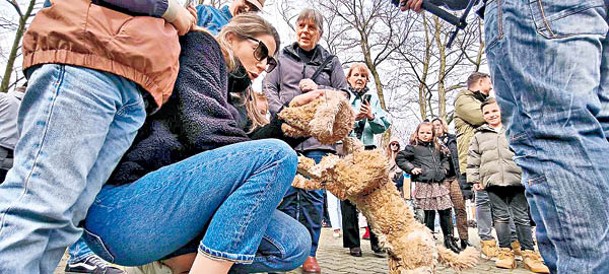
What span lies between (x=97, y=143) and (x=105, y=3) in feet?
1.24

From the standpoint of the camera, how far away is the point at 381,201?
6.25 ft

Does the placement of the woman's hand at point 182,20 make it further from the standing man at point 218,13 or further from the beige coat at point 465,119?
the beige coat at point 465,119

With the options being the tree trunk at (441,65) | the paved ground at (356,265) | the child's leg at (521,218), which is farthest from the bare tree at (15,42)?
the tree trunk at (441,65)

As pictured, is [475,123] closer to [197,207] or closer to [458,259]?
[458,259]

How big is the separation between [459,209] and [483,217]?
497 millimetres

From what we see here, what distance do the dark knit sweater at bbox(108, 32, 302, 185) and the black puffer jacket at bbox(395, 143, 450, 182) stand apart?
4.24m

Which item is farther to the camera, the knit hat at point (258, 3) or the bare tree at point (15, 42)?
the bare tree at point (15, 42)

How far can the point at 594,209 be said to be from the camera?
53.0 inches

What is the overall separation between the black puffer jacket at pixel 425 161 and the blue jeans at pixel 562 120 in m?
3.90

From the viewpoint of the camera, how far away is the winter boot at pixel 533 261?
12.6 feet

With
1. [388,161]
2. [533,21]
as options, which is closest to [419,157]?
[388,161]

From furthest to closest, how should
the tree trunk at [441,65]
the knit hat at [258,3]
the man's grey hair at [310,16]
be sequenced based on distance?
the tree trunk at [441,65] → the man's grey hair at [310,16] → the knit hat at [258,3]

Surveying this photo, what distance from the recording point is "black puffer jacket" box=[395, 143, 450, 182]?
5.40 meters

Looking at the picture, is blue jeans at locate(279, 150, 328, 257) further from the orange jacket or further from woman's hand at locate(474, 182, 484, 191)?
woman's hand at locate(474, 182, 484, 191)
